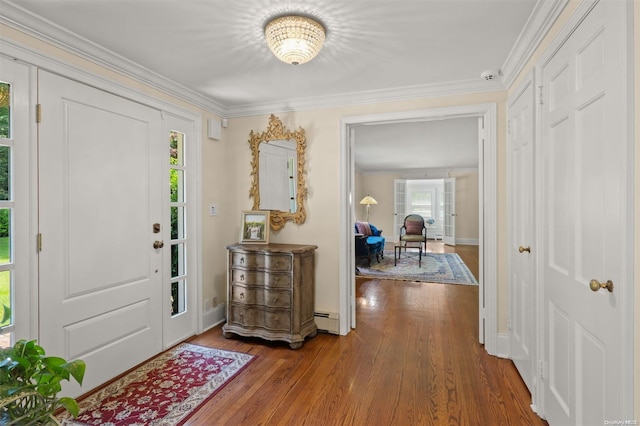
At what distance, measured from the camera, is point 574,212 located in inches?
57.1

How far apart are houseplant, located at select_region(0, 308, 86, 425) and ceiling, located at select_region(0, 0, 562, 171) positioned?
1730mm

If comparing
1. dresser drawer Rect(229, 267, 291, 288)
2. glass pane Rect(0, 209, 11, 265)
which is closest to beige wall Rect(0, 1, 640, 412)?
dresser drawer Rect(229, 267, 291, 288)

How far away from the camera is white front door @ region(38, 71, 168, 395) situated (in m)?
1.96

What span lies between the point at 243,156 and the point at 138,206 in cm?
128

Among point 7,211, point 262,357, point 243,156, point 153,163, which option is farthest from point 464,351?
point 7,211

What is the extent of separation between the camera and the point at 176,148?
294 centimetres

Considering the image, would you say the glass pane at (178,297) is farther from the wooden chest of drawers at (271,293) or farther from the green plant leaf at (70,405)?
the green plant leaf at (70,405)

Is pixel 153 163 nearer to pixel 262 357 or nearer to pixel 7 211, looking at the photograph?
pixel 7 211

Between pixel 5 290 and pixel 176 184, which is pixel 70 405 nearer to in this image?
pixel 5 290

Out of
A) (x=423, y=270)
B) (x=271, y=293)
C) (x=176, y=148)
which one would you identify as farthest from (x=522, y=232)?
(x=423, y=270)

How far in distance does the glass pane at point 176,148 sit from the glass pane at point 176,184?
0.09 metres

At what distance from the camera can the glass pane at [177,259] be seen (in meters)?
2.90

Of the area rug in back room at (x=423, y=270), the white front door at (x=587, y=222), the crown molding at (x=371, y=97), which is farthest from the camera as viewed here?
the area rug in back room at (x=423, y=270)

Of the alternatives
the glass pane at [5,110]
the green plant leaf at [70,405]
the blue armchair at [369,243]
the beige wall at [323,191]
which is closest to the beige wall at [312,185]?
the beige wall at [323,191]
